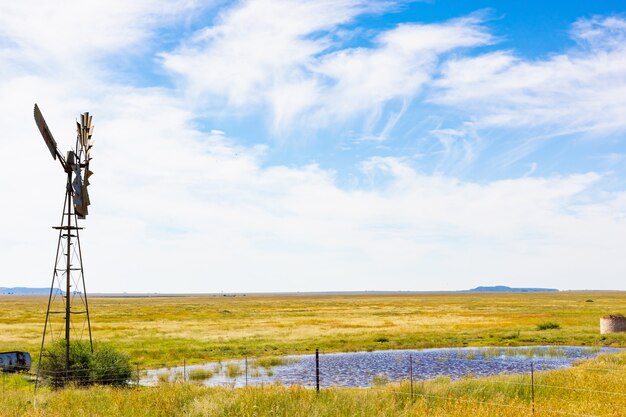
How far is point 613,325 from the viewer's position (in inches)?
1893

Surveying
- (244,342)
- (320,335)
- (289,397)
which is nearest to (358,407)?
(289,397)

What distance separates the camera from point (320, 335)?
5331cm

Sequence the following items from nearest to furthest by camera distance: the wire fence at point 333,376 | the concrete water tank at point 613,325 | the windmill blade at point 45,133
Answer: the wire fence at point 333,376 → the windmill blade at point 45,133 → the concrete water tank at point 613,325

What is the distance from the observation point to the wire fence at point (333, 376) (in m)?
20.4

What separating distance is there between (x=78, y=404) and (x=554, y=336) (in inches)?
1683

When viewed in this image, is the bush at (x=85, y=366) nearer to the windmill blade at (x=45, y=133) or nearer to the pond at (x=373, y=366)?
the pond at (x=373, y=366)

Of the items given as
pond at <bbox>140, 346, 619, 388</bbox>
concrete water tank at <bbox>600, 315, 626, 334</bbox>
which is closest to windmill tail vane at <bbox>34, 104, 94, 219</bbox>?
pond at <bbox>140, 346, 619, 388</bbox>

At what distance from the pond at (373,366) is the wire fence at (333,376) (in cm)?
6

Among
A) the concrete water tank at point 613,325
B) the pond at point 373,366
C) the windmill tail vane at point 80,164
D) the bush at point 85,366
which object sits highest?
the windmill tail vane at point 80,164

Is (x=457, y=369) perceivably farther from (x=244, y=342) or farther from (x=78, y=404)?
(x=78, y=404)

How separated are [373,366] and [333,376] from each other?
187 inches

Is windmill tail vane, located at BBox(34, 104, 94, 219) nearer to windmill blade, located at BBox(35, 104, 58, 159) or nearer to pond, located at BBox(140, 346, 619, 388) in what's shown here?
windmill blade, located at BBox(35, 104, 58, 159)

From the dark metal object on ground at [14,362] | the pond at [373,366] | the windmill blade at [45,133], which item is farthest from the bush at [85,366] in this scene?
the windmill blade at [45,133]

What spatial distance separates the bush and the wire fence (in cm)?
4
